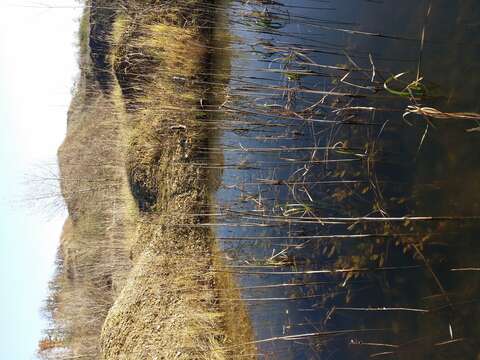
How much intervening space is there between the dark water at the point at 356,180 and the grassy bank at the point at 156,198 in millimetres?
903

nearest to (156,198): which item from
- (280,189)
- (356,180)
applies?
(280,189)

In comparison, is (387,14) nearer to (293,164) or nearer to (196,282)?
(293,164)

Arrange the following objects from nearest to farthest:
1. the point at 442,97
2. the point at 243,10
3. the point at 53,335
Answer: the point at 442,97, the point at 243,10, the point at 53,335

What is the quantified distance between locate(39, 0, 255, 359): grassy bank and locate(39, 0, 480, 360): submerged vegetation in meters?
0.03

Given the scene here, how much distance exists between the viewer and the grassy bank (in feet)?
24.6

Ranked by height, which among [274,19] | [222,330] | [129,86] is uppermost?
[274,19]

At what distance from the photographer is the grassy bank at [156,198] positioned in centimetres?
750

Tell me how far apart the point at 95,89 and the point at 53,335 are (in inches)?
310

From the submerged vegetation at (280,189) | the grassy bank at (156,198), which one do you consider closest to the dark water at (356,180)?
the submerged vegetation at (280,189)

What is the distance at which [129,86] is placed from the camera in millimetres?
9156

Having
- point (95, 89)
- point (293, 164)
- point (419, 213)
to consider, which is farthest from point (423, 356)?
point (95, 89)

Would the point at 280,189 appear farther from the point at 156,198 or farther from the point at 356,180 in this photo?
the point at 156,198

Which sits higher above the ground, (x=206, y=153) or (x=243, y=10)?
(x=243, y=10)

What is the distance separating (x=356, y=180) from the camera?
535 centimetres
